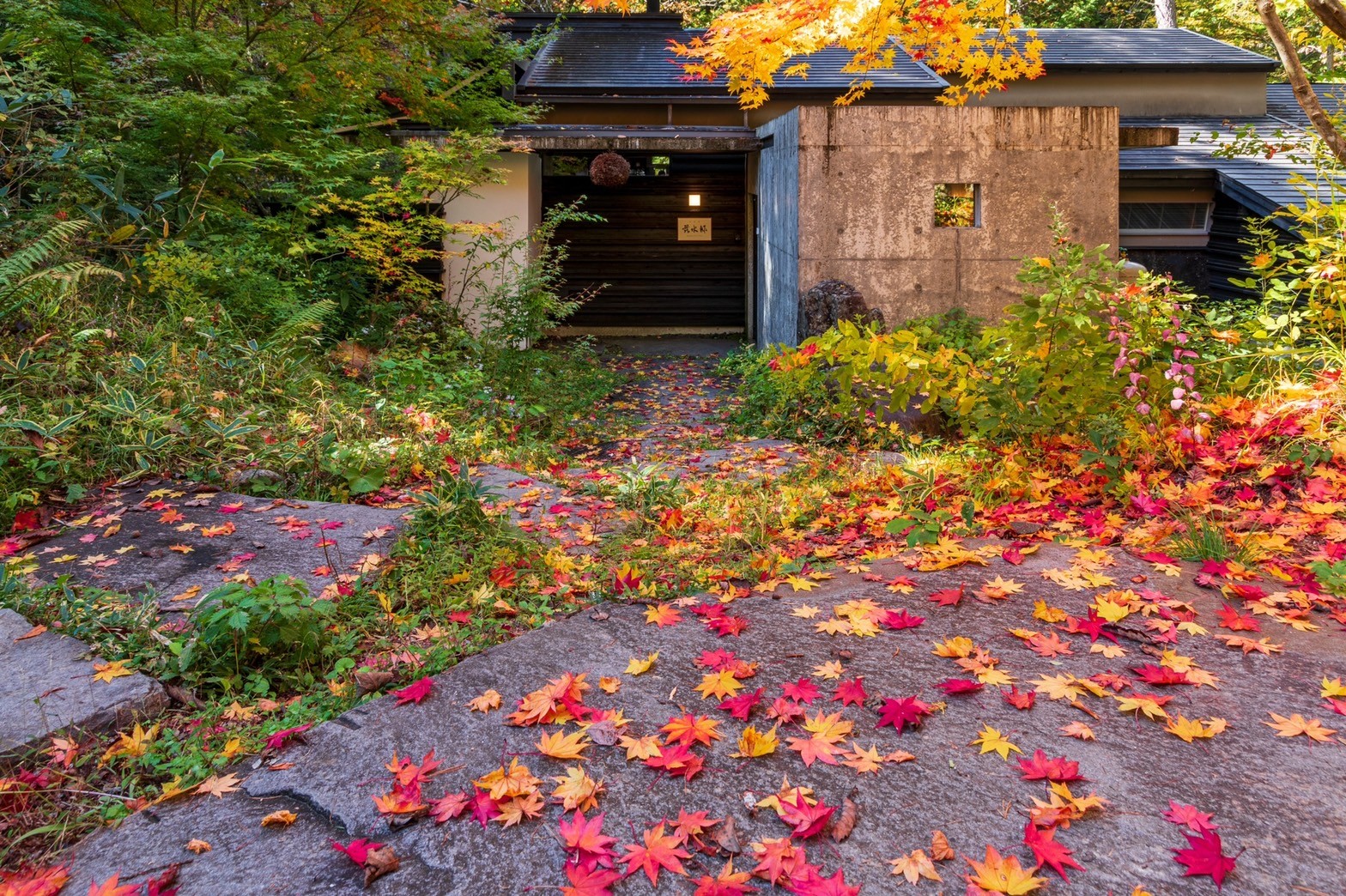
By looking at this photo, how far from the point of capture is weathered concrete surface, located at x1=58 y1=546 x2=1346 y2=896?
2088 mm

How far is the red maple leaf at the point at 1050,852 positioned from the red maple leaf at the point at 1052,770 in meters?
0.25

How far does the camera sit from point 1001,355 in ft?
18.3

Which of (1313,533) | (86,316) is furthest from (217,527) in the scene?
(1313,533)

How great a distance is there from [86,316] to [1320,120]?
8.21 meters

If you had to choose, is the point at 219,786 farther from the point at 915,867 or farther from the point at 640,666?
the point at 915,867

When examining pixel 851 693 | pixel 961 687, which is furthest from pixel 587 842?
pixel 961 687

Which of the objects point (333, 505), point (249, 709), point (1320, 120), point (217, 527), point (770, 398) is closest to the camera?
point (249, 709)

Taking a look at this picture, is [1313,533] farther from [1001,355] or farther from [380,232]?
[380,232]

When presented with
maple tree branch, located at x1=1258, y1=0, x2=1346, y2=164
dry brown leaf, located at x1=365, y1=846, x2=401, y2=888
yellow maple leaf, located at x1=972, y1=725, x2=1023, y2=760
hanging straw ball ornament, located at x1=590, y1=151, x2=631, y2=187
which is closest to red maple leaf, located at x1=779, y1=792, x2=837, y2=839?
yellow maple leaf, located at x1=972, y1=725, x2=1023, y2=760

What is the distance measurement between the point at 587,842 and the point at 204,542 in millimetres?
2794

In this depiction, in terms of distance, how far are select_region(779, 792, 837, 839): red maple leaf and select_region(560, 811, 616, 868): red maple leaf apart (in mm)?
447

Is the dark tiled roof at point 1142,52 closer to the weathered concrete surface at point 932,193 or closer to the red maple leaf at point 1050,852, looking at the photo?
the weathered concrete surface at point 932,193

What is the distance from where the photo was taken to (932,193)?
8789 mm

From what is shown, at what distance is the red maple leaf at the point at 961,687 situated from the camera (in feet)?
9.20
